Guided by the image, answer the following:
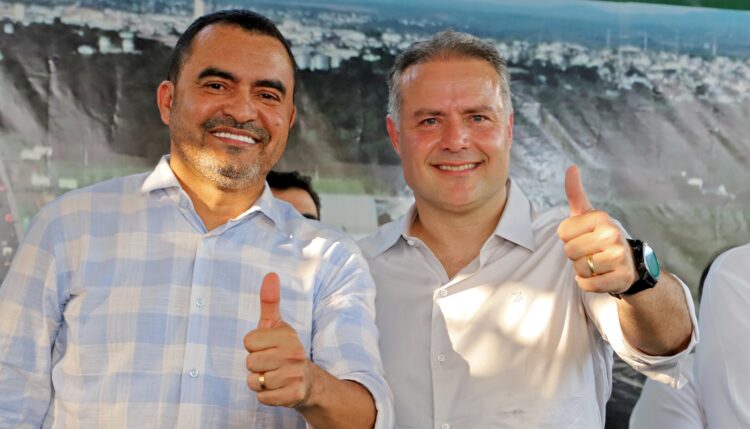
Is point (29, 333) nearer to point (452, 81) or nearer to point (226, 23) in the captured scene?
point (226, 23)

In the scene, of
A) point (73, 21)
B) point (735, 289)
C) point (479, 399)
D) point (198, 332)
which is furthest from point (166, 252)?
point (73, 21)

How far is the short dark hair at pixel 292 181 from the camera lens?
150 inches

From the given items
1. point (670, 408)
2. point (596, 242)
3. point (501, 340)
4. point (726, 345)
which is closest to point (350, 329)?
point (501, 340)

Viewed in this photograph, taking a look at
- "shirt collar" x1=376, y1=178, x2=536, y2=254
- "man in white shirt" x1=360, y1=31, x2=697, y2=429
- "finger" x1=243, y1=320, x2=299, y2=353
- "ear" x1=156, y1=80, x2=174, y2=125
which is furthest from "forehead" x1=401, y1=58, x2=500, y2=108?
"finger" x1=243, y1=320, x2=299, y2=353

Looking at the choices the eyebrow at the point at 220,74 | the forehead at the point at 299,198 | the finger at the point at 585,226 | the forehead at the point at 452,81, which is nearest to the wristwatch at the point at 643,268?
the finger at the point at 585,226

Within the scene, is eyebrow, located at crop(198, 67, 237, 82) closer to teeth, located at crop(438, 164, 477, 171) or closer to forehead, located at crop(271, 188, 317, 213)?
teeth, located at crop(438, 164, 477, 171)

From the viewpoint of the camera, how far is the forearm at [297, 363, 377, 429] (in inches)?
75.3

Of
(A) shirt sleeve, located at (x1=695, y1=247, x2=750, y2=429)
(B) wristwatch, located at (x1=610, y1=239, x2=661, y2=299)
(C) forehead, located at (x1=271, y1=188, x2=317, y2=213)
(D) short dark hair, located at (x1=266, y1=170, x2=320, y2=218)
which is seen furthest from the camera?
(D) short dark hair, located at (x1=266, y1=170, x2=320, y2=218)

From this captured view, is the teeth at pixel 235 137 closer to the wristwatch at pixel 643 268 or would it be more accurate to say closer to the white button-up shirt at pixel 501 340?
the white button-up shirt at pixel 501 340

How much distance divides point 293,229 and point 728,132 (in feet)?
7.66

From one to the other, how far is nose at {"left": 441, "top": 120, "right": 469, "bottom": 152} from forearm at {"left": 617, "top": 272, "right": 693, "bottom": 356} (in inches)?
25.8

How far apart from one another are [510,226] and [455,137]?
11.1 inches

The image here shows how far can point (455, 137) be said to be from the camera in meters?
2.61

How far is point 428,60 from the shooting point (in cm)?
274
